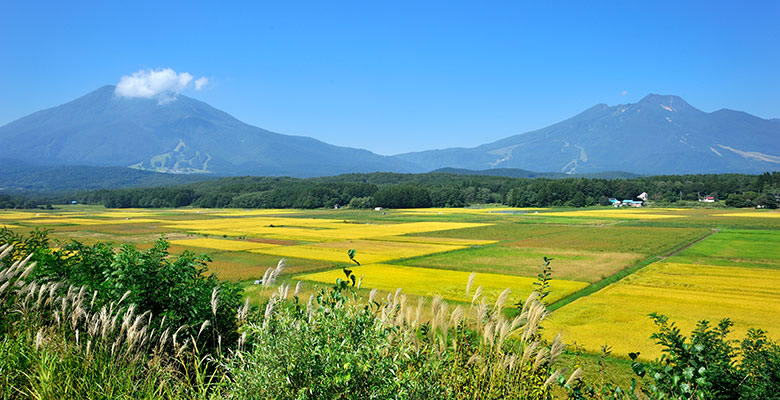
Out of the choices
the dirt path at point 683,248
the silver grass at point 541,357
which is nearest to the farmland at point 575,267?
the dirt path at point 683,248

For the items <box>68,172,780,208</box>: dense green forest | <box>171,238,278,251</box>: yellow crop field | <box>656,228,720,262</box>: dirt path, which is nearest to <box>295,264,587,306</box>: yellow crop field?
<box>656,228,720,262</box>: dirt path

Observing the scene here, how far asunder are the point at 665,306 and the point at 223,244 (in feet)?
134

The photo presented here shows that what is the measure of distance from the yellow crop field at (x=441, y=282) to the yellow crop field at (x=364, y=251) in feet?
19.2

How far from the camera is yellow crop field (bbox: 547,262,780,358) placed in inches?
702

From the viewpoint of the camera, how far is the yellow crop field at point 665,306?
58.5 ft

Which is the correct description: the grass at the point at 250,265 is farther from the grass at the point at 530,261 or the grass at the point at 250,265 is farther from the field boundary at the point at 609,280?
the field boundary at the point at 609,280

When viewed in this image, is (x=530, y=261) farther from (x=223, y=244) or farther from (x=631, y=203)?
(x=631, y=203)

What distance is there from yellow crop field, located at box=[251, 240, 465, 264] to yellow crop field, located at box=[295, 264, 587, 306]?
585 centimetres

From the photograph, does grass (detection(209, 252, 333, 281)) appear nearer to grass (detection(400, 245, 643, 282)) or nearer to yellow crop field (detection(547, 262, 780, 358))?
grass (detection(400, 245, 643, 282))

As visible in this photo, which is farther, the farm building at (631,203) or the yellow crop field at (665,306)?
the farm building at (631,203)

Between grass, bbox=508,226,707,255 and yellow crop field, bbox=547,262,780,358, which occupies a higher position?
grass, bbox=508,226,707,255

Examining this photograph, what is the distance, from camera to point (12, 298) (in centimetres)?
805

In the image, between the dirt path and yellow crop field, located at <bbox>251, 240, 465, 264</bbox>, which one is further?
yellow crop field, located at <bbox>251, 240, 465, 264</bbox>

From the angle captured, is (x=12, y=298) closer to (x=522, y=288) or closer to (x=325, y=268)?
(x=522, y=288)
